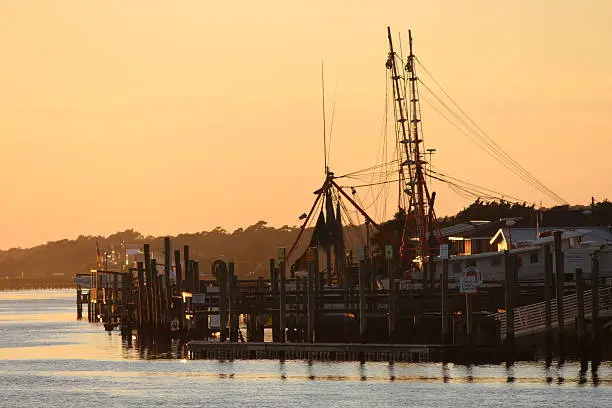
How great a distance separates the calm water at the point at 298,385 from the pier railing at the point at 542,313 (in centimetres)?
405

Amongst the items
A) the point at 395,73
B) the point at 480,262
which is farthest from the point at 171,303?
the point at 395,73

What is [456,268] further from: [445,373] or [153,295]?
[445,373]

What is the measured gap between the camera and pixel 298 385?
7994 cm

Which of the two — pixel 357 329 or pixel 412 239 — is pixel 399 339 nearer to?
pixel 357 329

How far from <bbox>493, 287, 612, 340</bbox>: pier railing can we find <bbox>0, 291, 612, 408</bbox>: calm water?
4.05 m

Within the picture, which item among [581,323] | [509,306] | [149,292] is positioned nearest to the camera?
[581,323]

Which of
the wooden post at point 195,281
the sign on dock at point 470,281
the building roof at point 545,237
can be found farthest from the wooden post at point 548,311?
the wooden post at point 195,281

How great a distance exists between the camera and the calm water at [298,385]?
73.9 m

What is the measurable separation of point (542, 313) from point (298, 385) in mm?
16544

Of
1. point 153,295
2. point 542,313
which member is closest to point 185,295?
point 153,295

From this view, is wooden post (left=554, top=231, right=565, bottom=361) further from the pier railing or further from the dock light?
the dock light

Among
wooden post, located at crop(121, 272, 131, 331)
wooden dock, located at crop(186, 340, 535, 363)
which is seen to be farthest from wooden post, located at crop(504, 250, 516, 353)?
wooden post, located at crop(121, 272, 131, 331)

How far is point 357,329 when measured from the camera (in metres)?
102

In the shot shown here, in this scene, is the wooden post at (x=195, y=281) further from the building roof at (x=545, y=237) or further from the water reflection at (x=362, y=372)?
the water reflection at (x=362, y=372)
